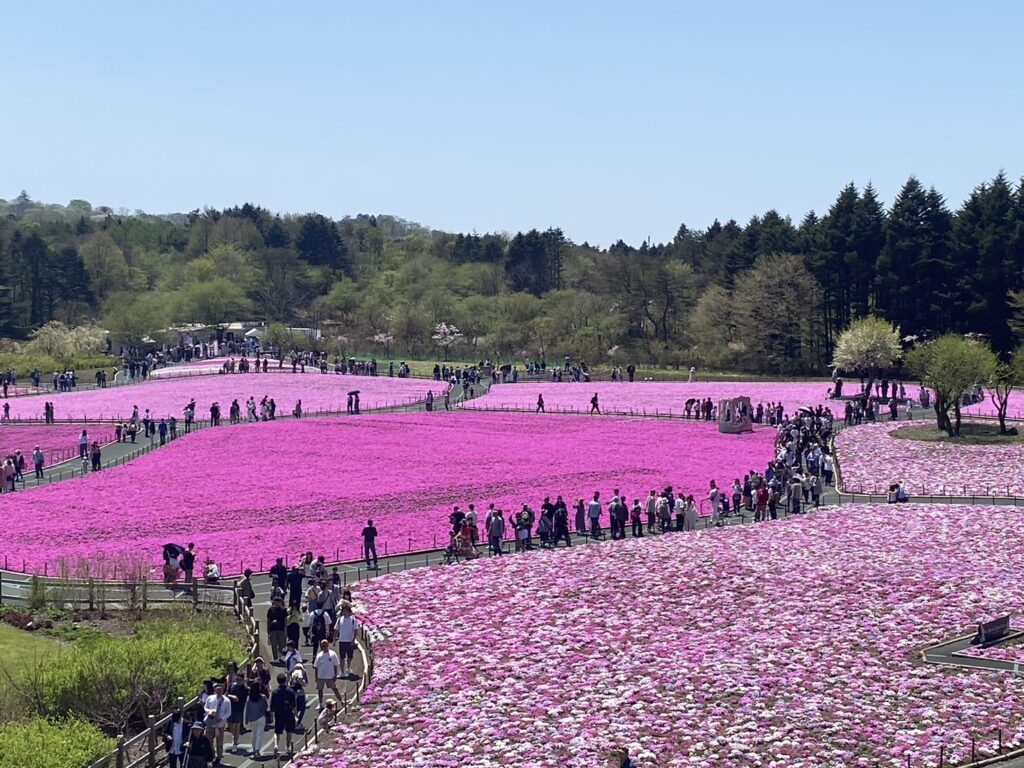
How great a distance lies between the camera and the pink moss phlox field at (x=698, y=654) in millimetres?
23609

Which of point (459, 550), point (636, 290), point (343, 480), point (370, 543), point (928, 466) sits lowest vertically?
point (459, 550)

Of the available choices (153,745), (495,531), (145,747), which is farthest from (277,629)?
(495,531)

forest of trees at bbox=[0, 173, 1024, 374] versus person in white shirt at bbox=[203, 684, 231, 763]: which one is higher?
forest of trees at bbox=[0, 173, 1024, 374]

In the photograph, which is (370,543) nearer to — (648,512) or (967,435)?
(648,512)

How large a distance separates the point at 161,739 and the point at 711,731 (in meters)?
10.3

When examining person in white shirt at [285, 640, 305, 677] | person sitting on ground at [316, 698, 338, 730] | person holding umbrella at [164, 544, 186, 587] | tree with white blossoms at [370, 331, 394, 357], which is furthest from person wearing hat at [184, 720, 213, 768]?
tree with white blossoms at [370, 331, 394, 357]

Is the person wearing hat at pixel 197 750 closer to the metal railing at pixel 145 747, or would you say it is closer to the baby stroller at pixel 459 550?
the metal railing at pixel 145 747

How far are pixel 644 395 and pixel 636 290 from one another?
56.0 m

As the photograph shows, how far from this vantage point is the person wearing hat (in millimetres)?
22328

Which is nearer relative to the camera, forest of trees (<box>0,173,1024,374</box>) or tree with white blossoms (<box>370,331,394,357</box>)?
forest of trees (<box>0,173,1024,374</box>)

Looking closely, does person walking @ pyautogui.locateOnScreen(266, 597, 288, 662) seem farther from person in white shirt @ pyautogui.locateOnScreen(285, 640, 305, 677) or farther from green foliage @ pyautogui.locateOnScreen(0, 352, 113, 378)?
green foliage @ pyautogui.locateOnScreen(0, 352, 113, 378)

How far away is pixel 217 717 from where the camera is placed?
23688 millimetres

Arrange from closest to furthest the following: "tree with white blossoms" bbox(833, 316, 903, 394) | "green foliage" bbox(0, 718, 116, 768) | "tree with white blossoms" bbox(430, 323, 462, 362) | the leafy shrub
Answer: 1. "green foliage" bbox(0, 718, 116, 768)
2. the leafy shrub
3. "tree with white blossoms" bbox(833, 316, 903, 394)
4. "tree with white blossoms" bbox(430, 323, 462, 362)

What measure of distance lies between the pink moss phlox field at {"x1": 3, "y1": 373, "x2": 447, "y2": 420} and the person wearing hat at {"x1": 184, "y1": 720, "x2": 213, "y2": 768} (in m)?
57.0
